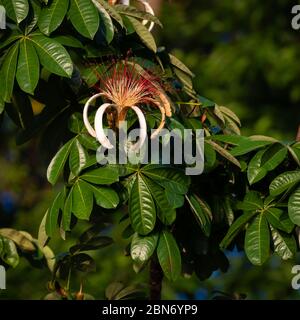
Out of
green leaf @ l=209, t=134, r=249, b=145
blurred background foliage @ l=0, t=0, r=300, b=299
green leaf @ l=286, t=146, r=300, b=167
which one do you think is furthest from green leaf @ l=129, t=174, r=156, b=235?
blurred background foliage @ l=0, t=0, r=300, b=299

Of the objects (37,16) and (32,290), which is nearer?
(37,16)

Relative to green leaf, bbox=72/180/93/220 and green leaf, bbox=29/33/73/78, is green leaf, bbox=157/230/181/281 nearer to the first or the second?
green leaf, bbox=72/180/93/220

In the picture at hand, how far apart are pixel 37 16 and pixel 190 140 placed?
0.45m

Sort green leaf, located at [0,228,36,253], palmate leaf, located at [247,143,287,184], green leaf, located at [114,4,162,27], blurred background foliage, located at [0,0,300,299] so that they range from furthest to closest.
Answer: blurred background foliage, located at [0,0,300,299] < green leaf, located at [0,228,36,253] < green leaf, located at [114,4,162,27] < palmate leaf, located at [247,143,287,184]

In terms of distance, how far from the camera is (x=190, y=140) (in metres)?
2.07

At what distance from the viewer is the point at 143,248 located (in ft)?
6.60

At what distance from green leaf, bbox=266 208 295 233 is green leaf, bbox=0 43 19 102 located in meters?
0.64

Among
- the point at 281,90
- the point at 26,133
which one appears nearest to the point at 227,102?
the point at 281,90

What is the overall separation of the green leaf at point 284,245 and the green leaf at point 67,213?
1.49ft

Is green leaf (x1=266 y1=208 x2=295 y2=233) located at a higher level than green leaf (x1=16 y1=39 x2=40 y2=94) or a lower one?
lower

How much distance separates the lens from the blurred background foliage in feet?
15.6

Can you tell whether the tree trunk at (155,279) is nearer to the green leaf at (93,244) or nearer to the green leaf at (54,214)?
the green leaf at (93,244)

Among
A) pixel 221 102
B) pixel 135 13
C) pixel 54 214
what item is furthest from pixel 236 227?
pixel 221 102
